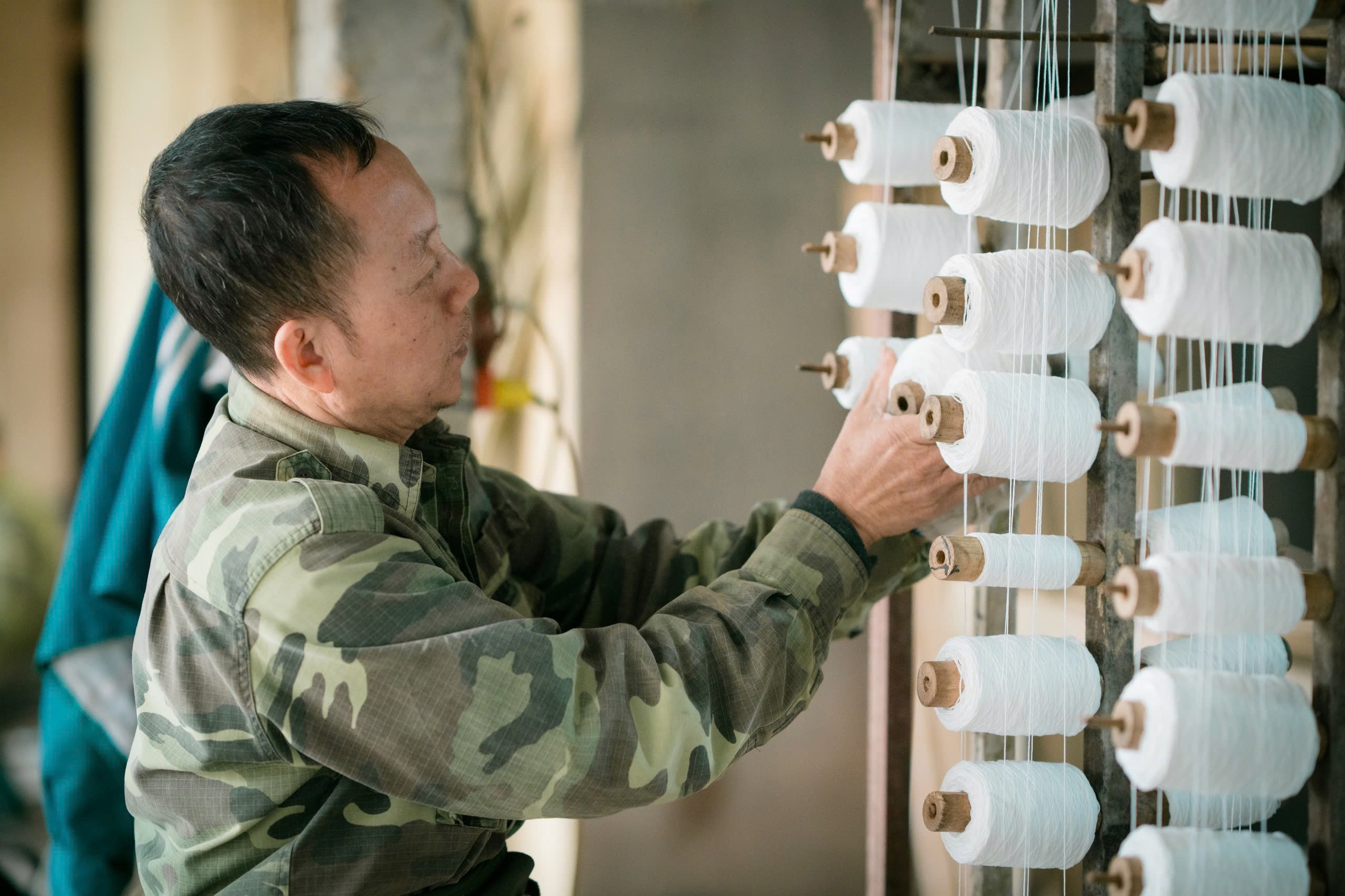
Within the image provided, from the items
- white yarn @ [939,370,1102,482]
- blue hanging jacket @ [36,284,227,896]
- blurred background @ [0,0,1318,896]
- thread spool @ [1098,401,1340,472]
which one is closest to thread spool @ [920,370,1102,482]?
white yarn @ [939,370,1102,482]

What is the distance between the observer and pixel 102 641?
160 centimetres

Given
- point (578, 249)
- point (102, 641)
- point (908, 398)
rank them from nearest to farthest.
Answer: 1. point (908, 398)
2. point (102, 641)
3. point (578, 249)

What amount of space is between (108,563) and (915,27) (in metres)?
1.29

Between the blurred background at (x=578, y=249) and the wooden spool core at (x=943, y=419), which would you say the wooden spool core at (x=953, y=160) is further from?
the blurred background at (x=578, y=249)

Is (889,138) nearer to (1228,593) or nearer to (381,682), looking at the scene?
(1228,593)

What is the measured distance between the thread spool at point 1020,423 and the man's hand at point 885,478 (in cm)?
9

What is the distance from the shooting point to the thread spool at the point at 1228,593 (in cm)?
86

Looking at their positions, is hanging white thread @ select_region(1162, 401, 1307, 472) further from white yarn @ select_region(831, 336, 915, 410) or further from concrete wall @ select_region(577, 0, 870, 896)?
concrete wall @ select_region(577, 0, 870, 896)

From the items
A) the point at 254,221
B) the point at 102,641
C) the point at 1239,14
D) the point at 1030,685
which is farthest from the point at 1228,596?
the point at 102,641

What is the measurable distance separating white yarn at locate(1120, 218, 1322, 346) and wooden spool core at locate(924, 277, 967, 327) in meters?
0.19

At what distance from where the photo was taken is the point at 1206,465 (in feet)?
2.91

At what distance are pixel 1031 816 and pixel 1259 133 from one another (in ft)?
1.96

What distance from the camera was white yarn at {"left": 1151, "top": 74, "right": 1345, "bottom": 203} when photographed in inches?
33.1

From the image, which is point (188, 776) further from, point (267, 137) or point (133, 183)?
point (133, 183)
